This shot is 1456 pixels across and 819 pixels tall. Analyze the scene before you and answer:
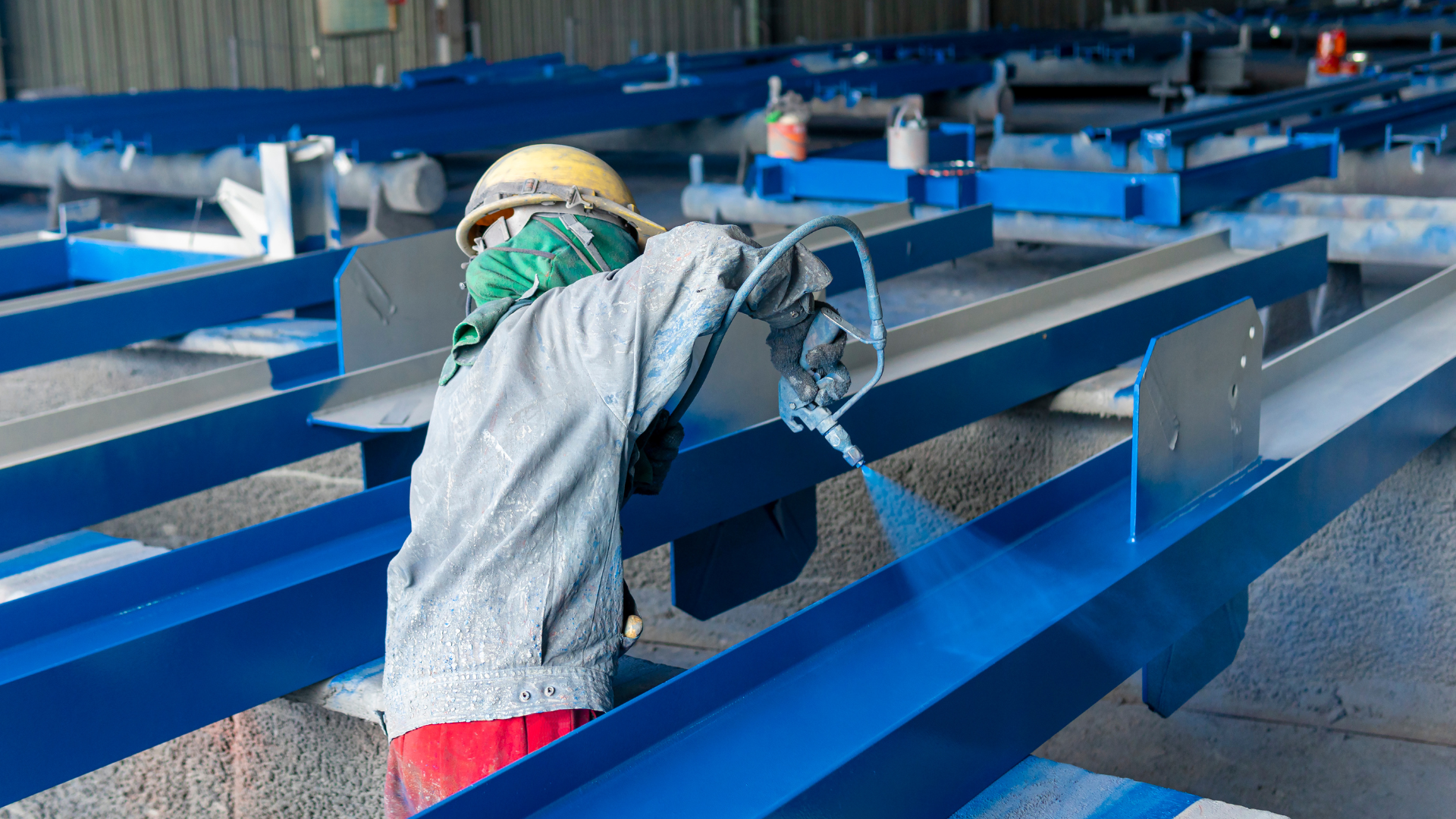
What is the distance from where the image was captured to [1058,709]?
1.65 m

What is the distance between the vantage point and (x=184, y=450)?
2398 mm

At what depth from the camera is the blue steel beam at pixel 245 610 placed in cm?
158

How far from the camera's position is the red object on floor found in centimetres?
149

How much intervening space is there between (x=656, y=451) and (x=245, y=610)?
24.1 inches

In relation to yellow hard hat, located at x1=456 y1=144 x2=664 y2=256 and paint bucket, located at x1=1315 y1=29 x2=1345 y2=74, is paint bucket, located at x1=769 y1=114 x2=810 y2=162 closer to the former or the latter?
yellow hard hat, located at x1=456 y1=144 x2=664 y2=256

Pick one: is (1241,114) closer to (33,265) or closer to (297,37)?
(33,265)

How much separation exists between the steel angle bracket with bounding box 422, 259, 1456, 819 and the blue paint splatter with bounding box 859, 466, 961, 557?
1.23 m

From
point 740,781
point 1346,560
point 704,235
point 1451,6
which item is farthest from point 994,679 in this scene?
point 1451,6

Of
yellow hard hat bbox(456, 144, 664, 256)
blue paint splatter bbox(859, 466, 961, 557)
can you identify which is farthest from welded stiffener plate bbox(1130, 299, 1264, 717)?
blue paint splatter bbox(859, 466, 961, 557)

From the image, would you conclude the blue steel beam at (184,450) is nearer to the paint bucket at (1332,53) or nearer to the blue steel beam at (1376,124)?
the blue steel beam at (1376,124)

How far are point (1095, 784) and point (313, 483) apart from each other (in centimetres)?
287

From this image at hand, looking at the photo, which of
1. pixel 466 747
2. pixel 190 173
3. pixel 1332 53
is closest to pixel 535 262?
pixel 466 747

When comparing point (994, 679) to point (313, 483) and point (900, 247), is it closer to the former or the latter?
point (900, 247)

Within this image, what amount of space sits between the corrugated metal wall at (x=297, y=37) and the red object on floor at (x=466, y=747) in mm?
10393
